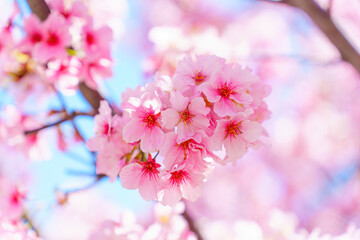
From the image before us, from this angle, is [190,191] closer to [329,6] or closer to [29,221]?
[29,221]

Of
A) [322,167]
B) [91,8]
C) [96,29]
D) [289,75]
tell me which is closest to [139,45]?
[289,75]

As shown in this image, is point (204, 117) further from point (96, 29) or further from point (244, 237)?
point (244, 237)

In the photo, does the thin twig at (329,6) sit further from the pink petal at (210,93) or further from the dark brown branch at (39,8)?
the dark brown branch at (39,8)

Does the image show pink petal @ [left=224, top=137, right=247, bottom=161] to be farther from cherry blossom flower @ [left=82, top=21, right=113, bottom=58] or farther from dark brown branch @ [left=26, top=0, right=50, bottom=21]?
dark brown branch @ [left=26, top=0, right=50, bottom=21]

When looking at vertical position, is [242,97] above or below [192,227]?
above

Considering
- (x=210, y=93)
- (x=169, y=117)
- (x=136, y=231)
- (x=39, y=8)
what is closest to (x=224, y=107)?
(x=210, y=93)
